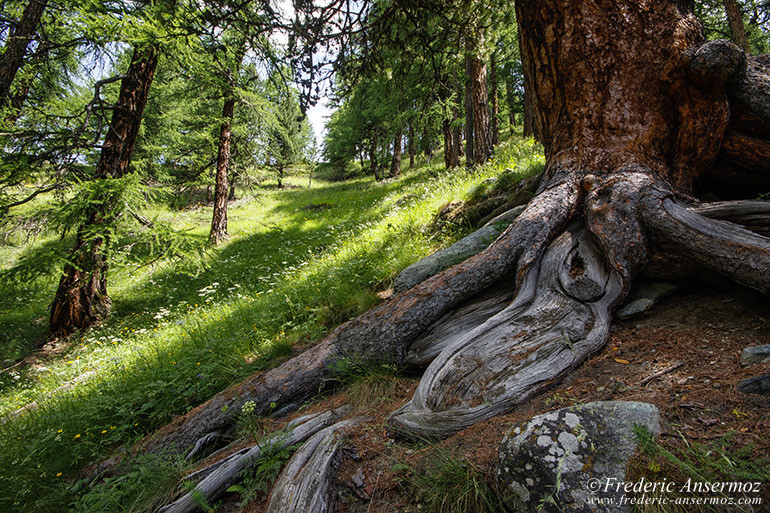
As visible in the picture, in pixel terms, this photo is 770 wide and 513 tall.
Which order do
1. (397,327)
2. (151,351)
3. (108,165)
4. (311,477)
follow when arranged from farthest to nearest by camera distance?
(108,165) → (151,351) → (397,327) → (311,477)

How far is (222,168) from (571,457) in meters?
15.3

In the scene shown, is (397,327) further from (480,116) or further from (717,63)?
(480,116)

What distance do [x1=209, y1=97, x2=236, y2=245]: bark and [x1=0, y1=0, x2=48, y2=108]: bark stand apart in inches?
224

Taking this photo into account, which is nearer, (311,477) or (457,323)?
(311,477)

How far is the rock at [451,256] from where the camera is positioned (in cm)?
419

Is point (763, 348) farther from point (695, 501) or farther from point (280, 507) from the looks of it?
point (280, 507)

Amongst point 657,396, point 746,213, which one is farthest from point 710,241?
point 657,396

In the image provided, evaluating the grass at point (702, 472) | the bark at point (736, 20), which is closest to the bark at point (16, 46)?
the grass at point (702, 472)

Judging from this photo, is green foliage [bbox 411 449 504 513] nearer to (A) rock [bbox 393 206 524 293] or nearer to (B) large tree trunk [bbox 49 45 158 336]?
(A) rock [bbox 393 206 524 293]

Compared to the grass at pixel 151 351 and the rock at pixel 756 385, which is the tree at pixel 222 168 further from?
the rock at pixel 756 385

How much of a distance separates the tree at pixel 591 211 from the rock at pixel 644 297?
15 centimetres

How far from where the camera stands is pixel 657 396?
1944 millimetres

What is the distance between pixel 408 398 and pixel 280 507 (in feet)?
4.16

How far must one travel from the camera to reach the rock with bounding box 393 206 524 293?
4.19m
